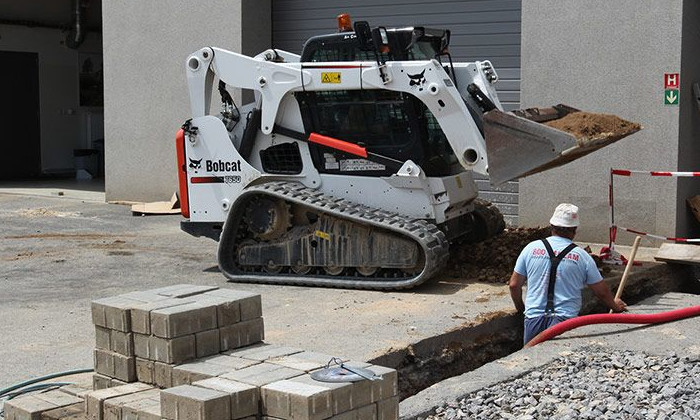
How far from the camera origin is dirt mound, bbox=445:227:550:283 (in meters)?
10.7

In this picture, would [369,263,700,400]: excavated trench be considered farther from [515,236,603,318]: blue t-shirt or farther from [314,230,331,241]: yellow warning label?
[314,230,331,241]: yellow warning label

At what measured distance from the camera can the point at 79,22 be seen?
24.7 metres

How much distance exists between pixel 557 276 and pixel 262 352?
9.54 ft

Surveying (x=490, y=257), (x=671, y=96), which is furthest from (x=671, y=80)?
(x=490, y=257)

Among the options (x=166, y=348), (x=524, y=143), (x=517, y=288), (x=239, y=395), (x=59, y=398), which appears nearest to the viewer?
(x=239, y=395)

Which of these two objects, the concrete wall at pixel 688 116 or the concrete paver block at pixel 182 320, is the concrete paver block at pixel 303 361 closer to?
the concrete paver block at pixel 182 320

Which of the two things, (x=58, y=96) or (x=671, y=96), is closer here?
(x=671, y=96)

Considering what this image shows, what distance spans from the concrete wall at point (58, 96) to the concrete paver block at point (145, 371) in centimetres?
1991

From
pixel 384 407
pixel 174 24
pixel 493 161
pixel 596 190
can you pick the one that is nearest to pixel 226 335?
pixel 384 407

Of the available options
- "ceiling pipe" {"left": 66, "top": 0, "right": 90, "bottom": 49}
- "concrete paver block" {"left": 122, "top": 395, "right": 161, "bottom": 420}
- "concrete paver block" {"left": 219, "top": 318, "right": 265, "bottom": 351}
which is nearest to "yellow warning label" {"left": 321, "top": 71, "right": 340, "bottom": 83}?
"concrete paver block" {"left": 219, "top": 318, "right": 265, "bottom": 351}

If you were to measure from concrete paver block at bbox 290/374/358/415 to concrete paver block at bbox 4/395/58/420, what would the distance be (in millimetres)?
1708

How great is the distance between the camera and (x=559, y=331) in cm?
811

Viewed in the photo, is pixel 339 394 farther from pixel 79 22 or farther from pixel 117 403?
pixel 79 22

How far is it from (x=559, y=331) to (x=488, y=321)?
868 mm
